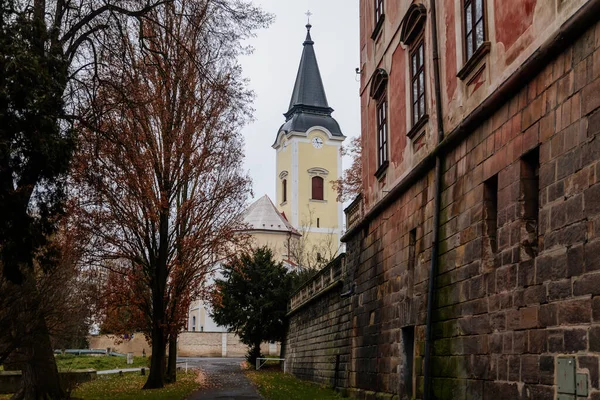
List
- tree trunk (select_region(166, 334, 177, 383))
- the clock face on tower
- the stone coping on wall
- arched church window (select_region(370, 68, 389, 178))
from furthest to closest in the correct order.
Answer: the clock face on tower
tree trunk (select_region(166, 334, 177, 383))
the stone coping on wall
arched church window (select_region(370, 68, 389, 178))

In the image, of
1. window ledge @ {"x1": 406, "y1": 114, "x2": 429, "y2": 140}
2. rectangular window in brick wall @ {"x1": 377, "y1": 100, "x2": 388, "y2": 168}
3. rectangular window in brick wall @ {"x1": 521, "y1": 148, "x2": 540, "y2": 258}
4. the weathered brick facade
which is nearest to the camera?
the weathered brick facade

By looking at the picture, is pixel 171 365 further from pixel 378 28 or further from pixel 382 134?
pixel 378 28

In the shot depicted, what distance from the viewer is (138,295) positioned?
25484 mm

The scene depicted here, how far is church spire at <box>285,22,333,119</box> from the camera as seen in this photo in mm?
82688

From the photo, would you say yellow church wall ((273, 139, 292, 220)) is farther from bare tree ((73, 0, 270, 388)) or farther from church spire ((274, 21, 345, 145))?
bare tree ((73, 0, 270, 388))

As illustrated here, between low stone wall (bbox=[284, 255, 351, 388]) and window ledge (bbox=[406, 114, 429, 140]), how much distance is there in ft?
22.8

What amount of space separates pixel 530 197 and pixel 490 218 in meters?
1.26

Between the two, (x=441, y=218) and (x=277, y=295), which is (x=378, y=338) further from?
(x=277, y=295)

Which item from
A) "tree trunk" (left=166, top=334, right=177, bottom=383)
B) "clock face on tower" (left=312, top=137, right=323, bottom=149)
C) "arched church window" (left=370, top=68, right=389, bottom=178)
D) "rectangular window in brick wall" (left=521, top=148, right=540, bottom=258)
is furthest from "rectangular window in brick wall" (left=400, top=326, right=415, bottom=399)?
"clock face on tower" (left=312, top=137, right=323, bottom=149)

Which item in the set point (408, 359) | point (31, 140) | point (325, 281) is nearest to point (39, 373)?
point (31, 140)

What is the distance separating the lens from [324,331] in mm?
24922

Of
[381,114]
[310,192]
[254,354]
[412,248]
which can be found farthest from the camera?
[310,192]

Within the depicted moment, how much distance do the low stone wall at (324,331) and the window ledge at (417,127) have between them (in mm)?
6934

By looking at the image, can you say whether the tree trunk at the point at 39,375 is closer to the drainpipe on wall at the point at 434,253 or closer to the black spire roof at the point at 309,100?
the drainpipe on wall at the point at 434,253
